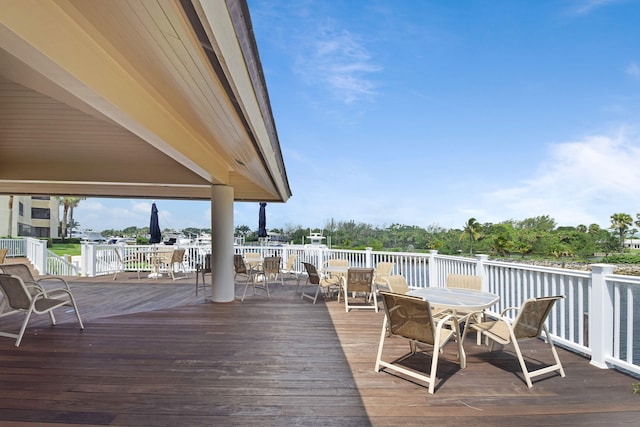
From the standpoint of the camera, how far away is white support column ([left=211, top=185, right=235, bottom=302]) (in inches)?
255

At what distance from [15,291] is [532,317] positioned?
6.14m

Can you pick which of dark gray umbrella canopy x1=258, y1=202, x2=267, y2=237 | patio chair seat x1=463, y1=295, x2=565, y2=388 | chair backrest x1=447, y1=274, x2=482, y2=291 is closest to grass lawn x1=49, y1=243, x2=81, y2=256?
dark gray umbrella canopy x1=258, y1=202, x2=267, y2=237

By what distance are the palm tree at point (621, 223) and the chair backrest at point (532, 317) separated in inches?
1511

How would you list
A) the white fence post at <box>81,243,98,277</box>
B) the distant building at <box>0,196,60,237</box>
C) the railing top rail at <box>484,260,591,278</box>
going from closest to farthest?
the railing top rail at <box>484,260,591,278</box>, the white fence post at <box>81,243,98,277</box>, the distant building at <box>0,196,60,237</box>

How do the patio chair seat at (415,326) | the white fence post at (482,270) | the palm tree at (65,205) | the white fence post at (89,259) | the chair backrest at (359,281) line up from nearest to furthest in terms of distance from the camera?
the patio chair seat at (415,326) → the white fence post at (482,270) → the chair backrest at (359,281) → the white fence post at (89,259) → the palm tree at (65,205)

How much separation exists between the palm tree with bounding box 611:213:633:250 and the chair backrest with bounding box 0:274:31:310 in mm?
42094

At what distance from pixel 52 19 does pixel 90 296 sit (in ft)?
23.2

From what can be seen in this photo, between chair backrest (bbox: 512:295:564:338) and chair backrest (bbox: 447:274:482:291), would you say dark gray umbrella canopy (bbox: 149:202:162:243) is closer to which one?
chair backrest (bbox: 447:274:482:291)

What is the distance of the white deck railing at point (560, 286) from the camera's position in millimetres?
3275

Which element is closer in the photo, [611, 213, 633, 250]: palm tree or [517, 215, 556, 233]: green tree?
[611, 213, 633, 250]: palm tree

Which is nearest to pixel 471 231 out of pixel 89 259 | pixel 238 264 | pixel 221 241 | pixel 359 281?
pixel 359 281

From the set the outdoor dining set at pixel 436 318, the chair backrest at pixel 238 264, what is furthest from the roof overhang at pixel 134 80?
the chair backrest at pixel 238 264

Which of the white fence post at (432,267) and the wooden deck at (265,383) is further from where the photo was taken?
the white fence post at (432,267)

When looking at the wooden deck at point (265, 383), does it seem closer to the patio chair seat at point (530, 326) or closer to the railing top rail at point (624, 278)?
the patio chair seat at point (530, 326)
